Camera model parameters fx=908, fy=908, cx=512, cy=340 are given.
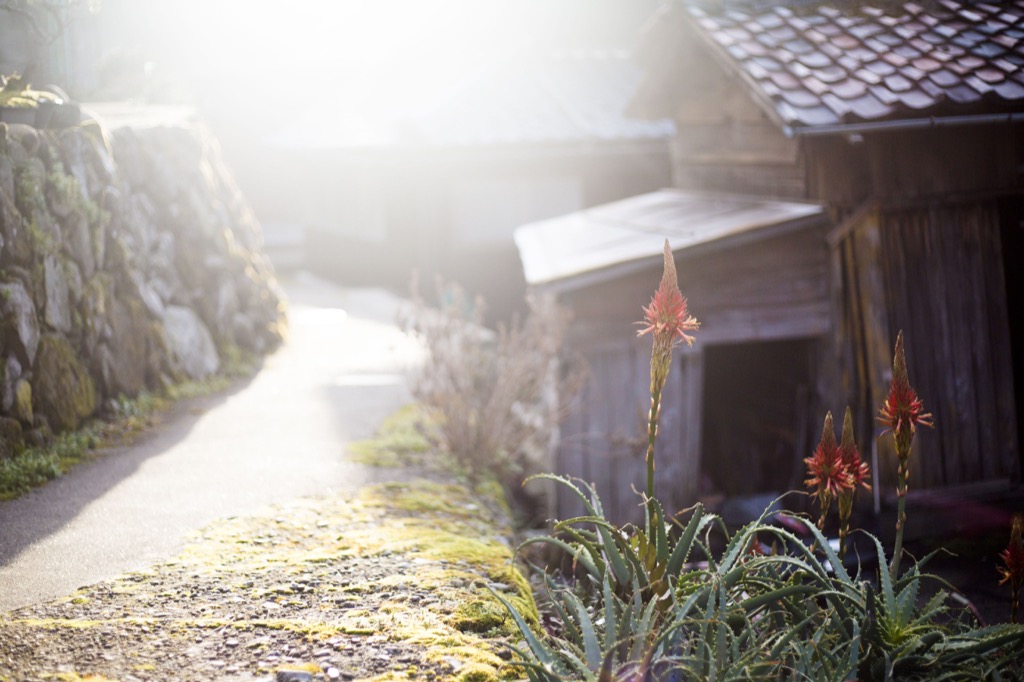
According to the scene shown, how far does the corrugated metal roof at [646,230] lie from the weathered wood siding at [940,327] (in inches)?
26.7

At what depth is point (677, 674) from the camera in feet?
10.6

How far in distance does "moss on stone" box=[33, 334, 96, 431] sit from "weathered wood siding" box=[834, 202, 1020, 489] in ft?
19.7

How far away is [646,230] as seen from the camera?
29.0ft

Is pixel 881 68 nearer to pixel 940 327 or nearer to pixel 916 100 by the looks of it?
pixel 916 100

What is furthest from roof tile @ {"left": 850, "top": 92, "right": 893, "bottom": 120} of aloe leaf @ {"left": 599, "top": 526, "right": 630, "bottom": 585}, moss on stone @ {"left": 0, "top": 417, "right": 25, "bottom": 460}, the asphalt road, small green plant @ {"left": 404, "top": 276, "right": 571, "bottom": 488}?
moss on stone @ {"left": 0, "top": 417, "right": 25, "bottom": 460}

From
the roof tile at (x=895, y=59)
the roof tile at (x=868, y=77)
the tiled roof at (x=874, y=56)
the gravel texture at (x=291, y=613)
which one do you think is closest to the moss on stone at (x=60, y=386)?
the gravel texture at (x=291, y=613)

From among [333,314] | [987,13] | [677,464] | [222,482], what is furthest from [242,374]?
[987,13]

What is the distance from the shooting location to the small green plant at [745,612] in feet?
9.96

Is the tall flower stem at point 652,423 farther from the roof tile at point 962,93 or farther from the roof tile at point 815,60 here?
the roof tile at point 815,60

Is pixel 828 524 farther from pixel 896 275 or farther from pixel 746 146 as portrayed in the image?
pixel 746 146

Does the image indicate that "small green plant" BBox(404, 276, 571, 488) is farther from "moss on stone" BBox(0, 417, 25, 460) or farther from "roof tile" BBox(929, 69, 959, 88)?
"roof tile" BBox(929, 69, 959, 88)

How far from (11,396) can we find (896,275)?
6.55m

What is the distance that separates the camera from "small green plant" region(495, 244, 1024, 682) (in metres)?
3.04

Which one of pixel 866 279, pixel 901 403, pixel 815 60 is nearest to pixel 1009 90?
pixel 815 60
